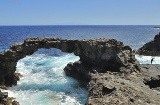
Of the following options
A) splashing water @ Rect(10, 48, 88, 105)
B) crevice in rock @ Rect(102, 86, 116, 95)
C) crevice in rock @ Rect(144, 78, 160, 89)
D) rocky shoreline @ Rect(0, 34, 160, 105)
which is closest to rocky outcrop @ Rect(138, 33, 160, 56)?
splashing water @ Rect(10, 48, 88, 105)

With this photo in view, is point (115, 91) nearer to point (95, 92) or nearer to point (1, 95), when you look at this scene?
point (95, 92)

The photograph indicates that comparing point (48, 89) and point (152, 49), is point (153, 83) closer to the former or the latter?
point (48, 89)

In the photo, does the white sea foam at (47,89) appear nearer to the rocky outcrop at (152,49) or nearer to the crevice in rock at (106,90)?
the crevice in rock at (106,90)

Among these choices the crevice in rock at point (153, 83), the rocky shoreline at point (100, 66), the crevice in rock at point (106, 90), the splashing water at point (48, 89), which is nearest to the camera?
the crevice in rock at point (106, 90)

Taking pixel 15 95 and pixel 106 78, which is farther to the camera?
pixel 15 95

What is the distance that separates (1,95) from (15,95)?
8.68m

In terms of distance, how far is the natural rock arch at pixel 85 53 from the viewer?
1920 inches

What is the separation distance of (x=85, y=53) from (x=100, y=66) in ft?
13.8

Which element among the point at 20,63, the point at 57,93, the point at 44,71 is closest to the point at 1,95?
the point at 57,93

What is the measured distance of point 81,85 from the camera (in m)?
52.5

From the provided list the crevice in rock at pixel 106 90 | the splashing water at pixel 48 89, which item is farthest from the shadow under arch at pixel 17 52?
the crevice in rock at pixel 106 90

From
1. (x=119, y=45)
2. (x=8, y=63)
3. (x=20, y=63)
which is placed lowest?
(x=20, y=63)

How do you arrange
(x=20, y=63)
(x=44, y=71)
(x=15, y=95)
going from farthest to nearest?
(x=20, y=63) < (x=44, y=71) < (x=15, y=95)

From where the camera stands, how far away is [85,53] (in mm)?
54188
